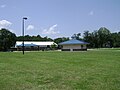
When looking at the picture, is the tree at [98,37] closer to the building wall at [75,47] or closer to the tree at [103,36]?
the tree at [103,36]

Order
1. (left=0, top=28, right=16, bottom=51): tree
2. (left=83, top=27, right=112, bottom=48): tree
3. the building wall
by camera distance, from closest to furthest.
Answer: (left=0, top=28, right=16, bottom=51): tree → the building wall → (left=83, top=27, right=112, bottom=48): tree

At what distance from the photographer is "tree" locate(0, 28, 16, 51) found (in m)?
104

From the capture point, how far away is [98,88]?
9.44 metres

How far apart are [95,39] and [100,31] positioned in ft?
17.7

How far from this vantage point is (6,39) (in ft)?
346

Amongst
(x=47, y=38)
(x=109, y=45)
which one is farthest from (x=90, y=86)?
(x=47, y=38)

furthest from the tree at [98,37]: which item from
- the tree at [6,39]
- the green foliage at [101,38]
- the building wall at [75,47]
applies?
the tree at [6,39]

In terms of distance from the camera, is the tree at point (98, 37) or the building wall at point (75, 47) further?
the tree at point (98, 37)

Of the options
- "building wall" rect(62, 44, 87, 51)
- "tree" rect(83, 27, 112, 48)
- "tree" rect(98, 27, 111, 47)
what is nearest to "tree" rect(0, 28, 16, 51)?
"building wall" rect(62, 44, 87, 51)

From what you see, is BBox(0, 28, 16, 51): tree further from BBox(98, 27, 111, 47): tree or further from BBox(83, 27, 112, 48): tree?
BBox(98, 27, 111, 47): tree

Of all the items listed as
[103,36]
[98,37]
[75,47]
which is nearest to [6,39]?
[75,47]

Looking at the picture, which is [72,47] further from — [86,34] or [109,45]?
[109,45]

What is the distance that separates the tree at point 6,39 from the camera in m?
104

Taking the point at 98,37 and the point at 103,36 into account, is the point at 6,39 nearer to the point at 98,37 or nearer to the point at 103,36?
the point at 98,37
